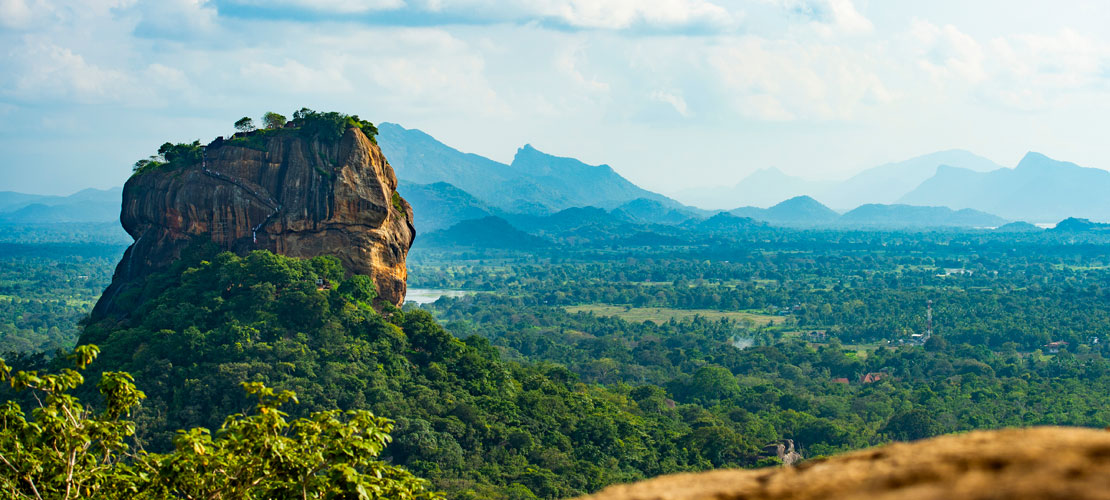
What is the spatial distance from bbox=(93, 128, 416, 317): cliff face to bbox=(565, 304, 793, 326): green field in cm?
5100

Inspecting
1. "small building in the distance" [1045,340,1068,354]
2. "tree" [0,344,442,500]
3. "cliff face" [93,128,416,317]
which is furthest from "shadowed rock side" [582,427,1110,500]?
"small building in the distance" [1045,340,1068,354]

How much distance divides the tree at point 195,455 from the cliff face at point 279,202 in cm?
2478

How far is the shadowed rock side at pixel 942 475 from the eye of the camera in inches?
162

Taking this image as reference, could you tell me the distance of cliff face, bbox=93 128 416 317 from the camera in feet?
117

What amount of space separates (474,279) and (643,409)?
83.9 m

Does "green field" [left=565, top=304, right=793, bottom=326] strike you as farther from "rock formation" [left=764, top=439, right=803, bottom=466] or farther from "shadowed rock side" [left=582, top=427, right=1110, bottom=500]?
"shadowed rock side" [left=582, top=427, right=1110, bottom=500]

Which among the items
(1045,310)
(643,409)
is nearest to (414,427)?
(643,409)

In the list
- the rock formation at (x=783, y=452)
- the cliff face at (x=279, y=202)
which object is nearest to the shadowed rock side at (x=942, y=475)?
the rock formation at (x=783, y=452)

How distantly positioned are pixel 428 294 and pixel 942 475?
345 feet

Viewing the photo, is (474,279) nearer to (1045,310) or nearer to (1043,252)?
(1045,310)

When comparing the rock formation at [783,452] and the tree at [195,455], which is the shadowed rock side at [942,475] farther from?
the rock formation at [783,452]

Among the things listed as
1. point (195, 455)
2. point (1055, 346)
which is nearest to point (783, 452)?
point (195, 455)

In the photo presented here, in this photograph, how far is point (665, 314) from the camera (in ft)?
289

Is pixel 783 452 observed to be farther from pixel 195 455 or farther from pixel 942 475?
pixel 942 475
